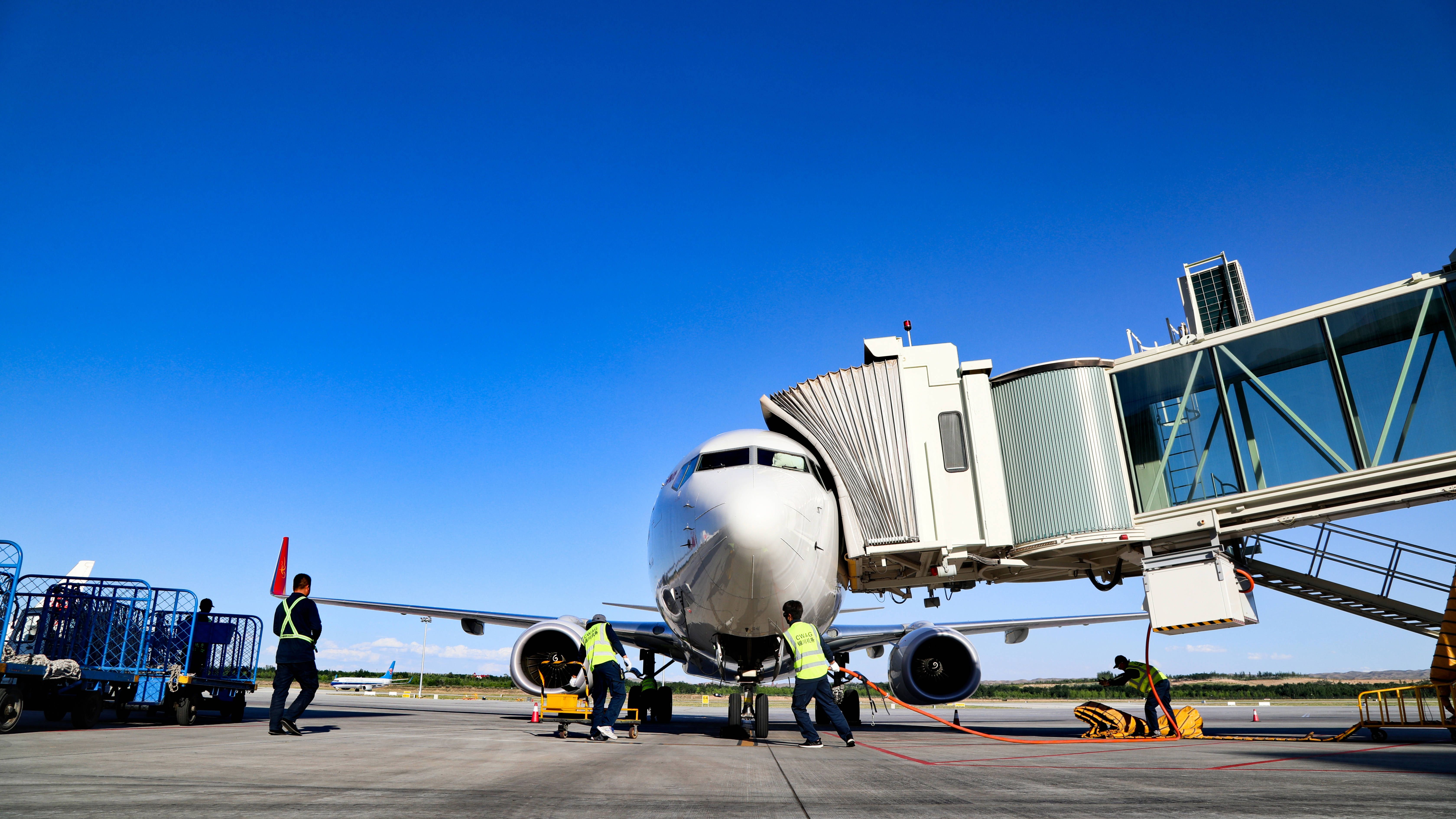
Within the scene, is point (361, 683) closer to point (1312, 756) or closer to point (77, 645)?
point (77, 645)

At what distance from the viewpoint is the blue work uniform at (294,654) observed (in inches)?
352

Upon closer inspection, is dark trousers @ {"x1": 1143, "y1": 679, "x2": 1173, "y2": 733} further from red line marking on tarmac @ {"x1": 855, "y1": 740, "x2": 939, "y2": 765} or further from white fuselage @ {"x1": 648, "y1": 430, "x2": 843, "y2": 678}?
white fuselage @ {"x1": 648, "y1": 430, "x2": 843, "y2": 678}

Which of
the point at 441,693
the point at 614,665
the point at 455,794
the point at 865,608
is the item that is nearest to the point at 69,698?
the point at 614,665

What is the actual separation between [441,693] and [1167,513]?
56147 mm

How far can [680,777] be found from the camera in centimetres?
527

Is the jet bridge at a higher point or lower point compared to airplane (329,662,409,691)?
higher

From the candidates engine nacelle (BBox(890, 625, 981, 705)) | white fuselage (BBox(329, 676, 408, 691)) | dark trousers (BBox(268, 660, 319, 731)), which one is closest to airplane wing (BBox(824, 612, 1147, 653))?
engine nacelle (BBox(890, 625, 981, 705))

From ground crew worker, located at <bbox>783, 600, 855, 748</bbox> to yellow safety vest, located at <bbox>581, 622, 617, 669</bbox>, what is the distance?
2561mm

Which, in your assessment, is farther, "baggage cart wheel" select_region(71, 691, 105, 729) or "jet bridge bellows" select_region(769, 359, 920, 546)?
"jet bridge bellows" select_region(769, 359, 920, 546)

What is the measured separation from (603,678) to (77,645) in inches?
298

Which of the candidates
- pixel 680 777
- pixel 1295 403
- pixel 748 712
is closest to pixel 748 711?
pixel 748 712

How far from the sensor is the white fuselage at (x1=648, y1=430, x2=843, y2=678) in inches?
361

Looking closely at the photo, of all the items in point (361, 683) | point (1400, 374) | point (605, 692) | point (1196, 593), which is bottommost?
point (361, 683)

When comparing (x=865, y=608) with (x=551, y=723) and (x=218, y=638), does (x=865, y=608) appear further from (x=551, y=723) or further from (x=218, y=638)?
(x=218, y=638)
